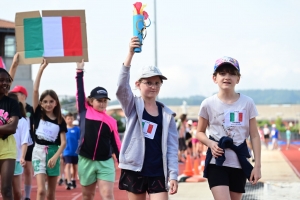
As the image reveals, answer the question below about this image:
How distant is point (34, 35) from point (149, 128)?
389cm

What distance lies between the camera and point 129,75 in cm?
566

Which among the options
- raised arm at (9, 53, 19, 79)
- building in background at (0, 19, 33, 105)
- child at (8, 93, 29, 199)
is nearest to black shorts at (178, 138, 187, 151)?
building in background at (0, 19, 33, 105)

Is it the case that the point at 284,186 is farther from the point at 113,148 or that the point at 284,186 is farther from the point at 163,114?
the point at 163,114

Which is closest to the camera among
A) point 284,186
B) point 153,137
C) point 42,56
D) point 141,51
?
point 141,51

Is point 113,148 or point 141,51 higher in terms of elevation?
point 141,51

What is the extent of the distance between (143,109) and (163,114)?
210 millimetres

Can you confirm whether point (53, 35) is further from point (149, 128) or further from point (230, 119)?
point (230, 119)

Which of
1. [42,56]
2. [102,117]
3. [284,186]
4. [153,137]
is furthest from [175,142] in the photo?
[284,186]

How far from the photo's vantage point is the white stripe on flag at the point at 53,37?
29.8 ft

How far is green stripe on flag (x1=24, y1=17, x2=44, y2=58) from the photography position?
29.4 feet

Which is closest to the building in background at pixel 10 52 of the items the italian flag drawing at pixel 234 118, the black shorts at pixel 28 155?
the black shorts at pixel 28 155

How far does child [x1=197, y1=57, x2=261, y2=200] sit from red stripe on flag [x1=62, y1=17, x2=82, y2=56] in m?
3.37

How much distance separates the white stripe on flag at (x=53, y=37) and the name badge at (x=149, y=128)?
355cm

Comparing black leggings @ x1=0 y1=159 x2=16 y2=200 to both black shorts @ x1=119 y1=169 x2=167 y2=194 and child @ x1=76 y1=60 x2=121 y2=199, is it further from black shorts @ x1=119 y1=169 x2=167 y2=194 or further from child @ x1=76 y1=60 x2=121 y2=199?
black shorts @ x1=119 y1=169 x2=167 y2=194
